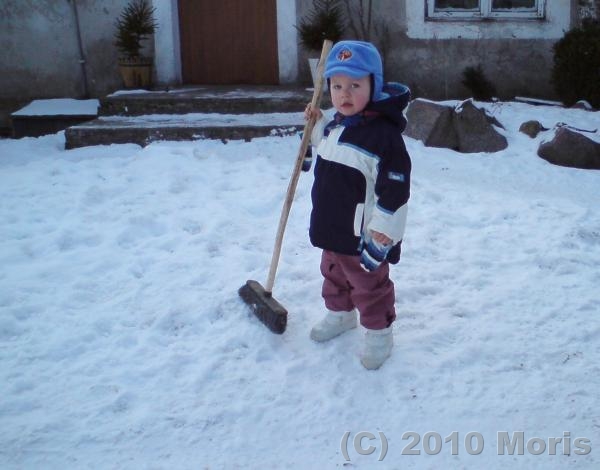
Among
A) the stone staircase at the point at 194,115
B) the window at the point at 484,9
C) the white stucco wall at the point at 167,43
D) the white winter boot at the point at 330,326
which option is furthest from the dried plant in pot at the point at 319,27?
the white winter boot at the point at 330,326

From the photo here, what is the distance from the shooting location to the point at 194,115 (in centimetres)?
736

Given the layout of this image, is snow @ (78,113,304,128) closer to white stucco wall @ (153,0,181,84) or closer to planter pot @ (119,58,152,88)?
planter pot @ (119,58,152,88)

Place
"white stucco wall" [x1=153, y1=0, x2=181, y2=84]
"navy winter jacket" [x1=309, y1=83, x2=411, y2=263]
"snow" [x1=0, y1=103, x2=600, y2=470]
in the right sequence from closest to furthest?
"snow" [x1=0, y1=103, x2=600, y2=470]
"navy winter jacket" [x1=309, y1=83, x2=411, y2=263]
"white stucco wall" [x1=153, y1=0, x2=181, y2=84]

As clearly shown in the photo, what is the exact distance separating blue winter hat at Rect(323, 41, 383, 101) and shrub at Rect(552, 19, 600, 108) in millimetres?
5720

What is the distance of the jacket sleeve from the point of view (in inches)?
108

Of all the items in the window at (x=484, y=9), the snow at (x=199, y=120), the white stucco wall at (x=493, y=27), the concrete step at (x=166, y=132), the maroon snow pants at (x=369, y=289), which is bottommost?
the maroon snow pants at (x=369, y=289)

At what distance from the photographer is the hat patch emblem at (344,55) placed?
279 cm

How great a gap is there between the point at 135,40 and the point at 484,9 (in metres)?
4.46

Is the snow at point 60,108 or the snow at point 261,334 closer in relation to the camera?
the snow at point 261,334

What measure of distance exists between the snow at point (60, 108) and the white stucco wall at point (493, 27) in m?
4.17

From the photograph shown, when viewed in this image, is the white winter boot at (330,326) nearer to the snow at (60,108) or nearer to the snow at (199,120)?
the snow at (199,120)

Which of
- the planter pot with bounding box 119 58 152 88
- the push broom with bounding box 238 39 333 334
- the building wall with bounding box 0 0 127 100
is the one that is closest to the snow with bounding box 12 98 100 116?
the building wall with bounding box 0 0 127 100

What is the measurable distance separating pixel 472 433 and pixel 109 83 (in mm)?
7403

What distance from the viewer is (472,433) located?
2678 mm
